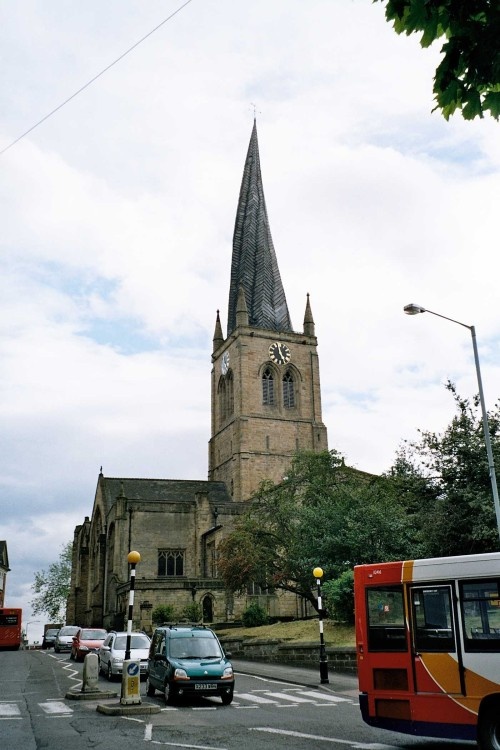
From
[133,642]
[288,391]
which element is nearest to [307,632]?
[133,642]

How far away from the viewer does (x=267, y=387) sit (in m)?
70.8

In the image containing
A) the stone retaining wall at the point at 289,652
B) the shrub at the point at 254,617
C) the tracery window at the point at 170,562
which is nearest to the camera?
the stone retaining wall at the point at 289,652

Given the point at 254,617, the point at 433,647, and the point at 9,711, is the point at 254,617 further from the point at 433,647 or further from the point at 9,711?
the point at 433,647

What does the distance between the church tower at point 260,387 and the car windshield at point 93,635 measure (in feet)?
103

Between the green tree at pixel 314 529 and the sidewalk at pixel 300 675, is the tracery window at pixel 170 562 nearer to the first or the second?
the green tree at pixel 314 529

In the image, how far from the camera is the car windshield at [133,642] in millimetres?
22594

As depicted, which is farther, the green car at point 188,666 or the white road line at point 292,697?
the white road line at point 292,697

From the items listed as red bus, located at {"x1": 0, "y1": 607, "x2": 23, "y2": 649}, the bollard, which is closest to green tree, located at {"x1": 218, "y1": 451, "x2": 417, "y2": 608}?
the bollard

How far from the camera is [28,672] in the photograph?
26.7m

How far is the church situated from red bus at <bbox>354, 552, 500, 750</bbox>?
39.0 metres

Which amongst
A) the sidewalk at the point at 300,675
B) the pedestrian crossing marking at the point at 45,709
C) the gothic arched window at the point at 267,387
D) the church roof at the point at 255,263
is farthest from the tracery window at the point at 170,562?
the pedestrian crossing marking at the point at 45,709

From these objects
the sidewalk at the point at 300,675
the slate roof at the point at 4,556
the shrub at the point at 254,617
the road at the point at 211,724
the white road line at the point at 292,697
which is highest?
the slate roof at the point at 4,556

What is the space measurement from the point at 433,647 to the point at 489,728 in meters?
1.23

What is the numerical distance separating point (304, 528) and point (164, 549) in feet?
95.5
